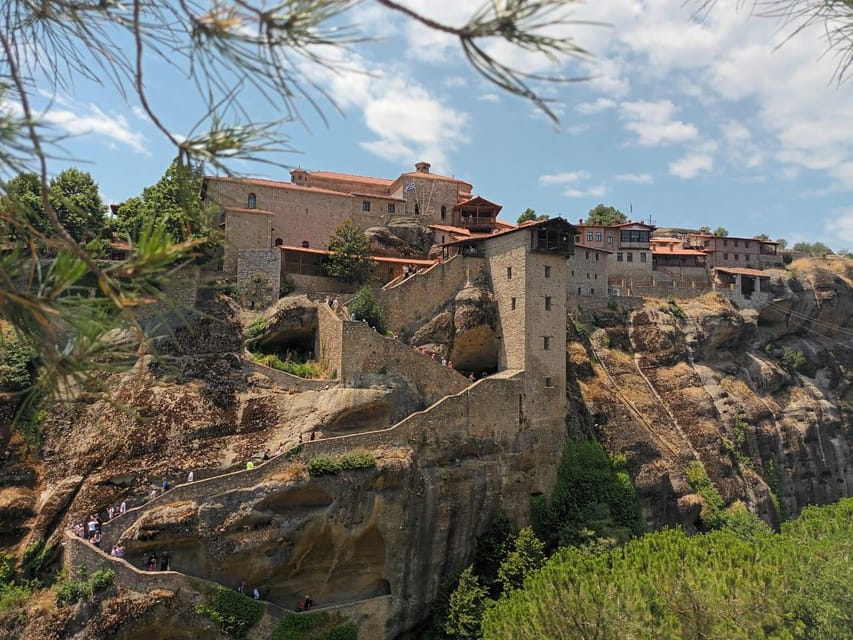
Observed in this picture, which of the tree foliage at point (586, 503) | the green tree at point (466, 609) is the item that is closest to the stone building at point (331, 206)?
the tree foliage at point (586, 503)

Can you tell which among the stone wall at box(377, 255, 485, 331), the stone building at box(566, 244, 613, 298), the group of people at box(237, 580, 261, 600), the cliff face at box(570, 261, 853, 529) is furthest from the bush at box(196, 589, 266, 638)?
the stone building at box(566, 244, 613, 298)

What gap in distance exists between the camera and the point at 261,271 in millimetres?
29188

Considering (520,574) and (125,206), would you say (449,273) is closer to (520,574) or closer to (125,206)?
(520,574)

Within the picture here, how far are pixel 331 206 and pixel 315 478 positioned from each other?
60.8 ft

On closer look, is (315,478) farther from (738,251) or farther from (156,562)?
(738,251)

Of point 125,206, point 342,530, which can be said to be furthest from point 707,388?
point 125,206

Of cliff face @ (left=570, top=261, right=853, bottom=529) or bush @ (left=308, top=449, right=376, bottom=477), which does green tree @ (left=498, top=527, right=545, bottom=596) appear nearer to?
bush @ (left=308, top=449, right=376, bottom=477)

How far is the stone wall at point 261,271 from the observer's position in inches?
1139

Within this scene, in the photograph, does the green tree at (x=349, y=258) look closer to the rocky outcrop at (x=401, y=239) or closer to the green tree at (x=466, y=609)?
the rocky outcrop at (x=401, y=239)

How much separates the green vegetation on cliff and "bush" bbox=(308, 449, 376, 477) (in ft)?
22.5

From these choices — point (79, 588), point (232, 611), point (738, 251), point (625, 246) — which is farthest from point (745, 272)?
point (79, 588)

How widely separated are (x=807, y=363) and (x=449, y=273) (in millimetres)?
32873

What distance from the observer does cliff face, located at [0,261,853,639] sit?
20.0m

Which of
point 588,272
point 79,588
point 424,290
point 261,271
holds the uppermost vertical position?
point 588,272
